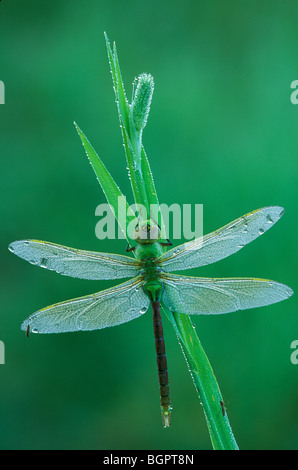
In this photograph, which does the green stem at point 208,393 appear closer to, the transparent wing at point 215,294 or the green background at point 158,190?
the transparent wing at point 215,294

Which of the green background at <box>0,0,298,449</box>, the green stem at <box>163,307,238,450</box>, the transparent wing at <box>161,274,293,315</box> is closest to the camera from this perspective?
the green stem at <box>163,307,238,450</box>

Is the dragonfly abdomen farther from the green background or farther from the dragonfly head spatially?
the green background

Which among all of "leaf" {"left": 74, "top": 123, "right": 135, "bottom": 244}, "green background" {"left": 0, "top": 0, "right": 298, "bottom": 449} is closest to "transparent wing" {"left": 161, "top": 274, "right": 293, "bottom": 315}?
"leaf" {"left": 74, "top": 123, "right": 135, "bottom": 244}

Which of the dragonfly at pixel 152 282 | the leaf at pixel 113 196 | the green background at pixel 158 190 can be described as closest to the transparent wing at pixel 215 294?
the dragonfly at pixel 152 282

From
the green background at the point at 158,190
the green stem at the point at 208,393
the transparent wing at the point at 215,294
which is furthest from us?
the green background at the point at 158,190

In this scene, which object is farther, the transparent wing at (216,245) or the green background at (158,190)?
the green background at (158,190)

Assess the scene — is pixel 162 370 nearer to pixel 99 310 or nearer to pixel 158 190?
pixel 99 310

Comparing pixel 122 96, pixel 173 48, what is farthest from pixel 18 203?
pixel 122 96

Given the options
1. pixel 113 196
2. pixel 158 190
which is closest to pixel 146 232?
pixel 113 196
